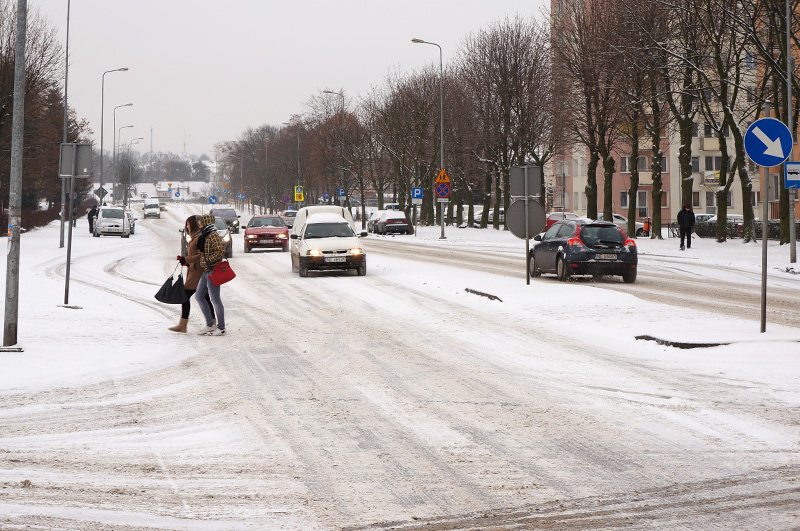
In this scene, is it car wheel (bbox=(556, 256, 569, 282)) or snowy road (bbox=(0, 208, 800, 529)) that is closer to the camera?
snowy road (bbox=(0, 208, 800, 529))

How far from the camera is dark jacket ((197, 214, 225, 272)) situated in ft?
46.0

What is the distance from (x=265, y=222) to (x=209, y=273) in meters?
27.6

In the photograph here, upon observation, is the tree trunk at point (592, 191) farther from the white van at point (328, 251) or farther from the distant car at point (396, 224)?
the white van at point (328, 251)

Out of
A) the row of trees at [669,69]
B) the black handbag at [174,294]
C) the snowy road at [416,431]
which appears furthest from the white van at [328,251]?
the row of trees at [669,69]

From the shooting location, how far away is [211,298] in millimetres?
14133

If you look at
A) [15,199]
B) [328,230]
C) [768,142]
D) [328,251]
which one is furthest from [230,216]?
[768,142]

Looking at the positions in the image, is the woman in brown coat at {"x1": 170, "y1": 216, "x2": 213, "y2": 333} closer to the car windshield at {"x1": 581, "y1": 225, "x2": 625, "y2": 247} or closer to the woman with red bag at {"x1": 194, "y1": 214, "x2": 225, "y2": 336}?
the woman with red bag at {"x1": 194, "y1": 214, "x2": 225, "y2": 336}

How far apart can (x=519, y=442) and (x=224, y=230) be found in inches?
1257

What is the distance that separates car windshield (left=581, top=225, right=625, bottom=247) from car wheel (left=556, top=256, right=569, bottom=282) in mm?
682

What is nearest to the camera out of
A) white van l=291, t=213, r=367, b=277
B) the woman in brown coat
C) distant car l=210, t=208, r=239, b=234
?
the woman in brown coat

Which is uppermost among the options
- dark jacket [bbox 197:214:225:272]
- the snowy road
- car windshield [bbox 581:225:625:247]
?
car windshield [bbox 581:225:625:247]

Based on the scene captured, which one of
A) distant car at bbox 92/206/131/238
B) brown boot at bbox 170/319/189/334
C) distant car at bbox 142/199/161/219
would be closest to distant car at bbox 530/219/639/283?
brown boot at bbox 170/319/189/334

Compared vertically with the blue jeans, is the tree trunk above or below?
above

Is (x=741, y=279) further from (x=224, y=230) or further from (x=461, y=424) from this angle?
(x=224, y=230)
